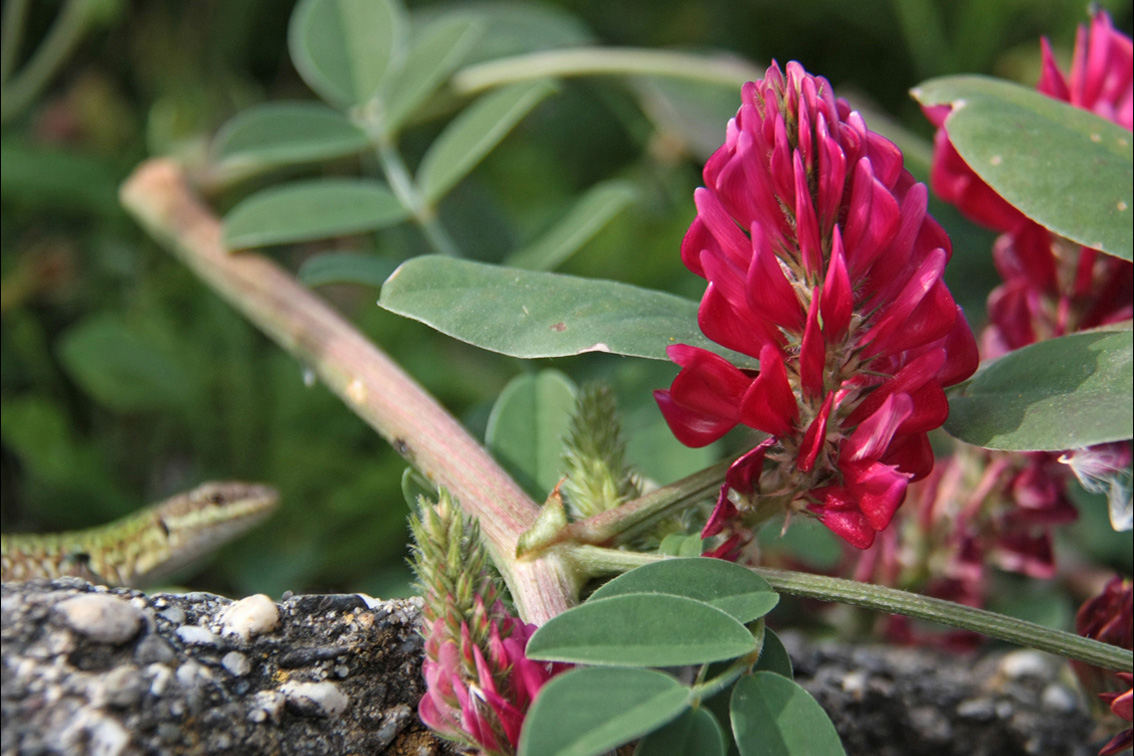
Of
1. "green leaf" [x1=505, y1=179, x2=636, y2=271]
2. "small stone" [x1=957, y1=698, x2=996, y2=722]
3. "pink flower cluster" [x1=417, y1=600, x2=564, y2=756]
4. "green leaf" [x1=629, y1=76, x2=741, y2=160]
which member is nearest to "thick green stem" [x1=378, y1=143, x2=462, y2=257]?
"green leaf" [x1=505, y1=179, x2=636, y2=271]

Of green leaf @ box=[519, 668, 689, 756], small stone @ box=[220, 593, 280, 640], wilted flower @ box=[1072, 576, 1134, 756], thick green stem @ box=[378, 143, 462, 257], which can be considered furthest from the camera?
thick green stem @ box=[378, 143, 462, 257]

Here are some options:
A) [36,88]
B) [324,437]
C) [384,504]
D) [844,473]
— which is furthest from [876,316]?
[36,88]

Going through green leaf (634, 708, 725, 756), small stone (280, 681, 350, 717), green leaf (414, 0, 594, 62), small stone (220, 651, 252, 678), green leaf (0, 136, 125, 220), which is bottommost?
green leaf (634, 708, 725, 756)

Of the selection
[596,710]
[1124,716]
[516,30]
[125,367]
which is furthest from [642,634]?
[516,30]

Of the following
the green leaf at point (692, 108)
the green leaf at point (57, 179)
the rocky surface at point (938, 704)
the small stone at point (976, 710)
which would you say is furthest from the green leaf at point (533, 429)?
the green leaf at point (57, 179)

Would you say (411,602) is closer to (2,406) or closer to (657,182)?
(2,406)

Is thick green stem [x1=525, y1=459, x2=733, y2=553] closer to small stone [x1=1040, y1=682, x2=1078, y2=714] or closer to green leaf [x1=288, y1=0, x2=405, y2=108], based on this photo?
small stone [x1=1040, y1=682, x2=1078, y2=714]

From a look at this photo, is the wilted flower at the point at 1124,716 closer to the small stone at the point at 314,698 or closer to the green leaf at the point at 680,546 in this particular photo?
the green leaf at the point at 680,546
